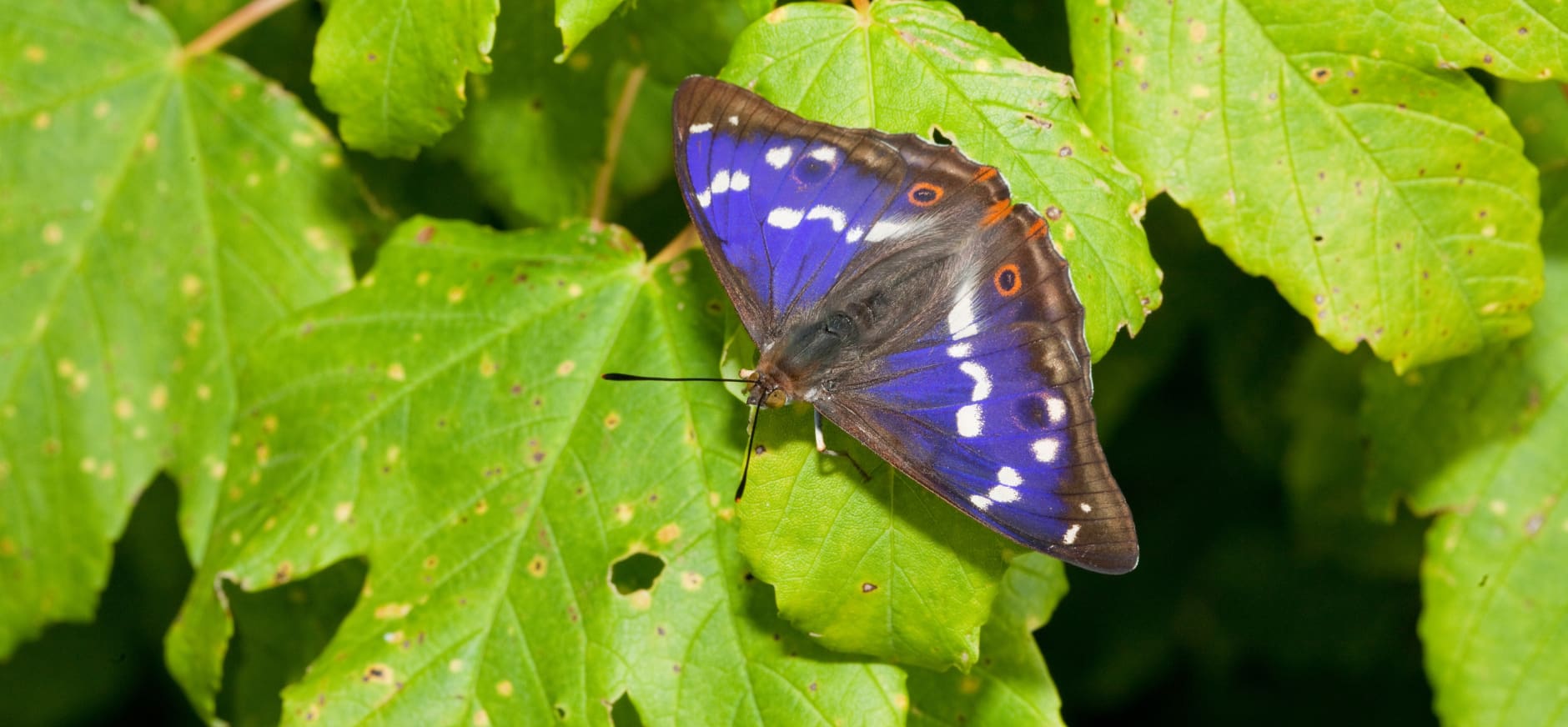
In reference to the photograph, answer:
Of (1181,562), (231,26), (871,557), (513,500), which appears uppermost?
(231,26)

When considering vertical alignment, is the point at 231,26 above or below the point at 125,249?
above

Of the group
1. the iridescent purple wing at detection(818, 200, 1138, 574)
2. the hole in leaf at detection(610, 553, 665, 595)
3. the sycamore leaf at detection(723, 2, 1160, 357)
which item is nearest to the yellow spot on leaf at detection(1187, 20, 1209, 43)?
the sycamore leaf at detection(723, 2, 1160, 357)

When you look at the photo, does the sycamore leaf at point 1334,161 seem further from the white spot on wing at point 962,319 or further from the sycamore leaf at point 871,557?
the sycamore leaf at point 871,557

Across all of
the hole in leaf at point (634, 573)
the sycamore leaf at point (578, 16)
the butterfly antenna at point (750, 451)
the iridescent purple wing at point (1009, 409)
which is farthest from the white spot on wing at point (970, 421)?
the sycamore leaf at point (578, 16)

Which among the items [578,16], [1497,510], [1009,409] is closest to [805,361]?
[1009,409]

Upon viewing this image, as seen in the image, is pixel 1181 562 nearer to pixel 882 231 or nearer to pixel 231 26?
pixel 882 231
